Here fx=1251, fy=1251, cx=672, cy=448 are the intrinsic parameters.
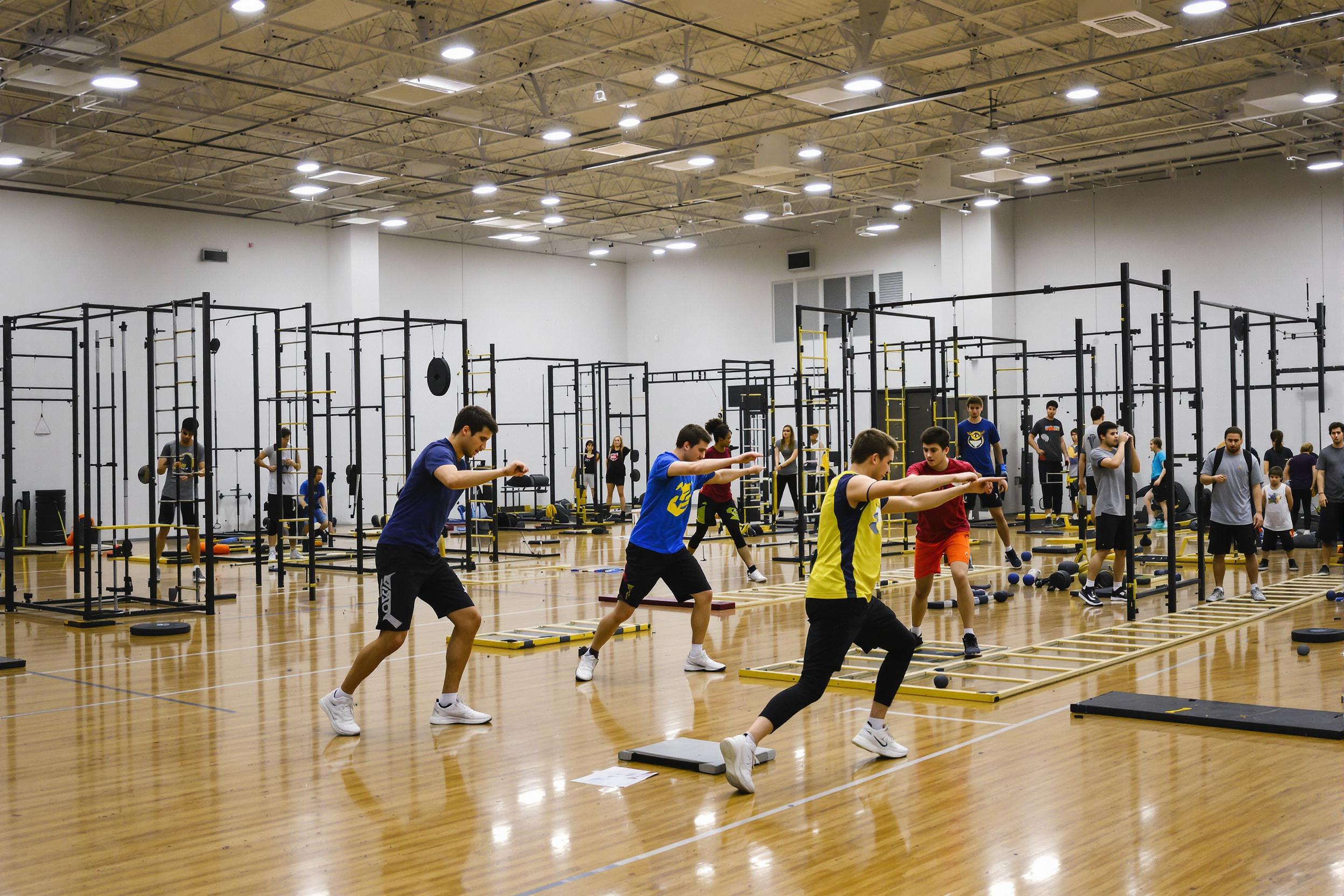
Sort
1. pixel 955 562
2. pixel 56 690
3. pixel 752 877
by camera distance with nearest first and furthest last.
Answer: pixel 752 877
pixel 56 690
pixel 955 562

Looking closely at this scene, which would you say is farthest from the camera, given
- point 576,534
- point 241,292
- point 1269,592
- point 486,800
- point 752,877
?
point 241,292

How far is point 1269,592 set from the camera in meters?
10.5

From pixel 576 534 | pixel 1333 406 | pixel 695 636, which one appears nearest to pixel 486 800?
pixel 695 636

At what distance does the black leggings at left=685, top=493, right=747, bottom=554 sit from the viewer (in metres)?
11.3

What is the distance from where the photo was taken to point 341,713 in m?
5.85


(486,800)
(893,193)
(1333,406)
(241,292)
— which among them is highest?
(893,193)

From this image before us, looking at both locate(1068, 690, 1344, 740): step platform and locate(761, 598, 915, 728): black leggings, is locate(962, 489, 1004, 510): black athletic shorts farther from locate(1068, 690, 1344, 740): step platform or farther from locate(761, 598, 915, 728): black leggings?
locate(761, 598, 915, 728): black leggings

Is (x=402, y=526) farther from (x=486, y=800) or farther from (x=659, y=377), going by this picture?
(x=659, y=377)

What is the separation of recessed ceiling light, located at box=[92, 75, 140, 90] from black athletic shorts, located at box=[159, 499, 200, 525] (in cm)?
410

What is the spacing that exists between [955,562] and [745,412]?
450 inches

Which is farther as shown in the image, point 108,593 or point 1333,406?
point 1333,406

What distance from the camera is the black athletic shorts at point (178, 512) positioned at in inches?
410

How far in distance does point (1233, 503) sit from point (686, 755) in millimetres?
6394

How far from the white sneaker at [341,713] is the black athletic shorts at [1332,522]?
34.5 feet
